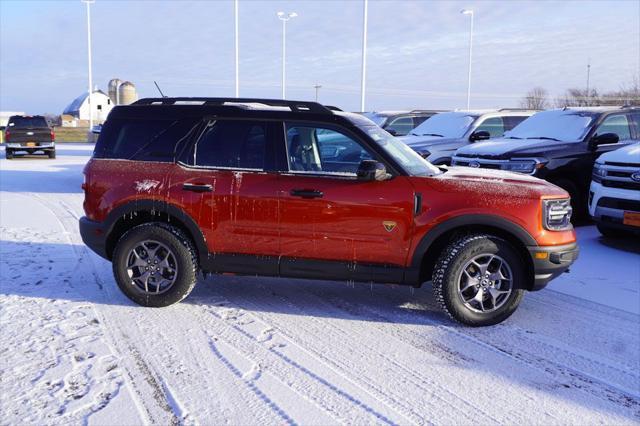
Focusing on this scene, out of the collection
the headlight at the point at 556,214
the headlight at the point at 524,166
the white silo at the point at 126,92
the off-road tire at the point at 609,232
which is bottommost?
the off-road tire at the point at 609,232

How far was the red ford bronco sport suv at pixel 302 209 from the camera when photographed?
4.85 m

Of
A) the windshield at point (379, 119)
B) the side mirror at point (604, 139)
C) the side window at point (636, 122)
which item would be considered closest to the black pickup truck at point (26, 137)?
the windshield at point (379, 119)

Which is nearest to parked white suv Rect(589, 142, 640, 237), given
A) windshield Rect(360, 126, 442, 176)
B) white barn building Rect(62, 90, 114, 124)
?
windshield Rect(360, 126, 442, 176)

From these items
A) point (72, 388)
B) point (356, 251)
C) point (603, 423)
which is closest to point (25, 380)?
point (72, 388)

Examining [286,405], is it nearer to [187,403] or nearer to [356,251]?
[187,403]

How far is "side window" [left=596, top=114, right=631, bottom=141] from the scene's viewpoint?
964cm

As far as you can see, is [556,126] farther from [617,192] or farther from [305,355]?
[305,355]

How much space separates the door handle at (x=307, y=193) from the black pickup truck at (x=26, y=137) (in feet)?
70.9

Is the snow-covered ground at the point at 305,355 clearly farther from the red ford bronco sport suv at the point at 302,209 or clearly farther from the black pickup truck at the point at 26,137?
the black pickup truck at the point at 26,137

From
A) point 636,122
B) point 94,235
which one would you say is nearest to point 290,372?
point 94,235

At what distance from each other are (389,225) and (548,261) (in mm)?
1347

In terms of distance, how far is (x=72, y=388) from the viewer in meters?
3.62

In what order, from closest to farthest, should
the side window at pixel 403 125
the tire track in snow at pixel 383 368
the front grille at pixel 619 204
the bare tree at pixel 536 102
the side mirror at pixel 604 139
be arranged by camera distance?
the tire track in snow at pixel 383 368, the front grille at pixel 619 204, the side mirror at pixel 604 139, the side window at pixel 403 125, the bare tree at pixel 536 102

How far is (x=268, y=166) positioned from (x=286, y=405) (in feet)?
7.52
